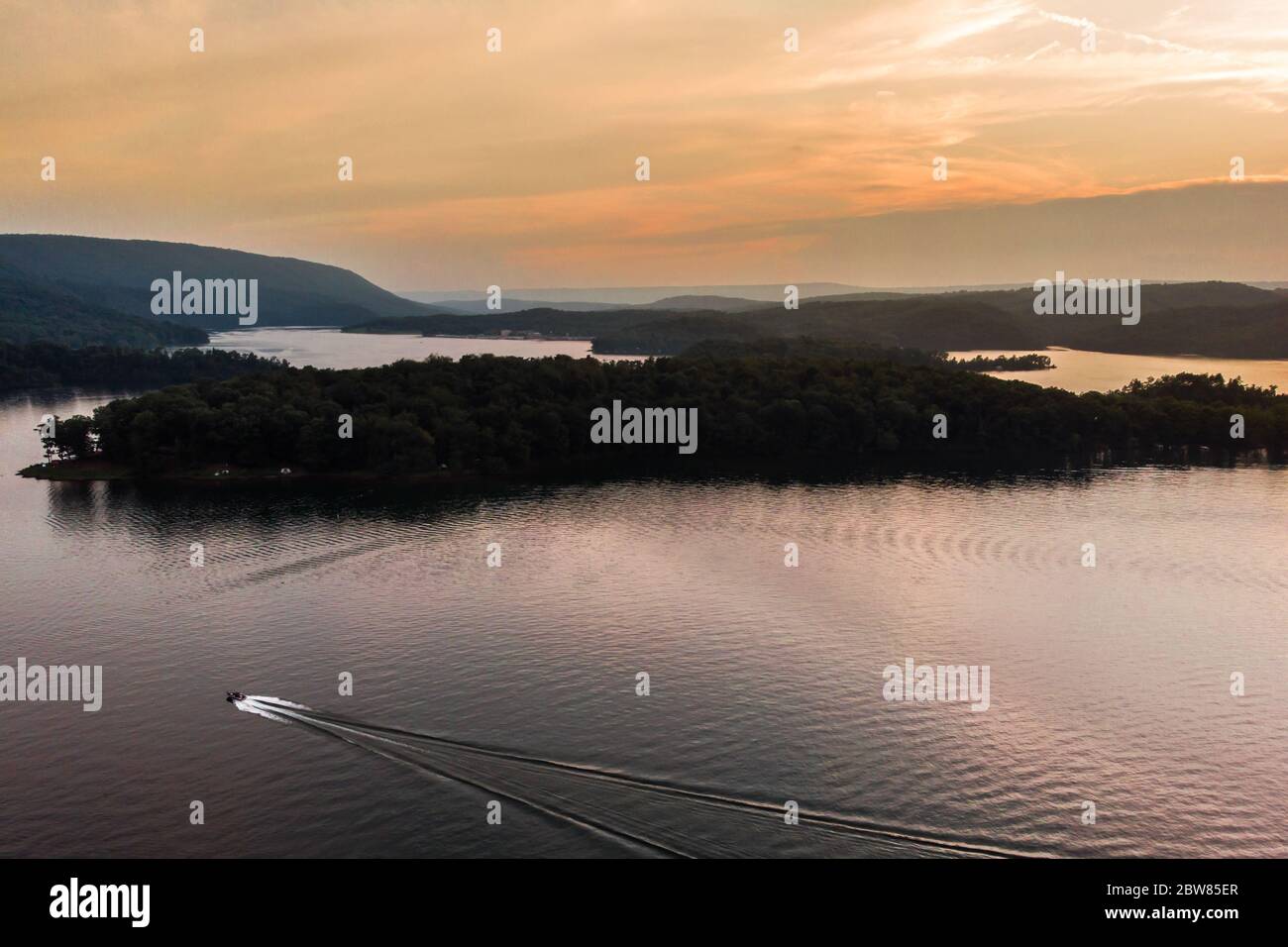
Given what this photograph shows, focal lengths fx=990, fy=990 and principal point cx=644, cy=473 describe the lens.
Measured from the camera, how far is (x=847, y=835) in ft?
90.7

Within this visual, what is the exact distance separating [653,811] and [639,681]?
9475mm

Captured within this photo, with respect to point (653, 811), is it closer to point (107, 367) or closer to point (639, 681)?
point (639, 681)

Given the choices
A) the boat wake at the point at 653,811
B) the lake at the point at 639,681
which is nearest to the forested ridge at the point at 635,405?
the lake at the point at 639,681

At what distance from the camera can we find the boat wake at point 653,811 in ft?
88.8

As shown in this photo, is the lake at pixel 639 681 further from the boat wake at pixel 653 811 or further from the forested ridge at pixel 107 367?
the forested ridge at pixel 107 367

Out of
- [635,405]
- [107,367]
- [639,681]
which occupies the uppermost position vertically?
[107,367]

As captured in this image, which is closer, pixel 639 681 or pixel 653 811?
pixel 653 811

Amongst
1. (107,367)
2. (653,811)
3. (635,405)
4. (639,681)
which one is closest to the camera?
(653,811)

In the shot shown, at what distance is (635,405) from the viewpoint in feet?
320

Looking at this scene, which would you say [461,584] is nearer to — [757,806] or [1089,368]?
[757,806]

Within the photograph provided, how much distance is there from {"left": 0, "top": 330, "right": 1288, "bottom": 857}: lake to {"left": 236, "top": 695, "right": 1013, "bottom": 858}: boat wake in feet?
0.33

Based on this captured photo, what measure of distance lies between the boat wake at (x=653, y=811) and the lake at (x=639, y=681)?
0.10 m

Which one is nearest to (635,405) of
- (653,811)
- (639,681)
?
(639,681)
